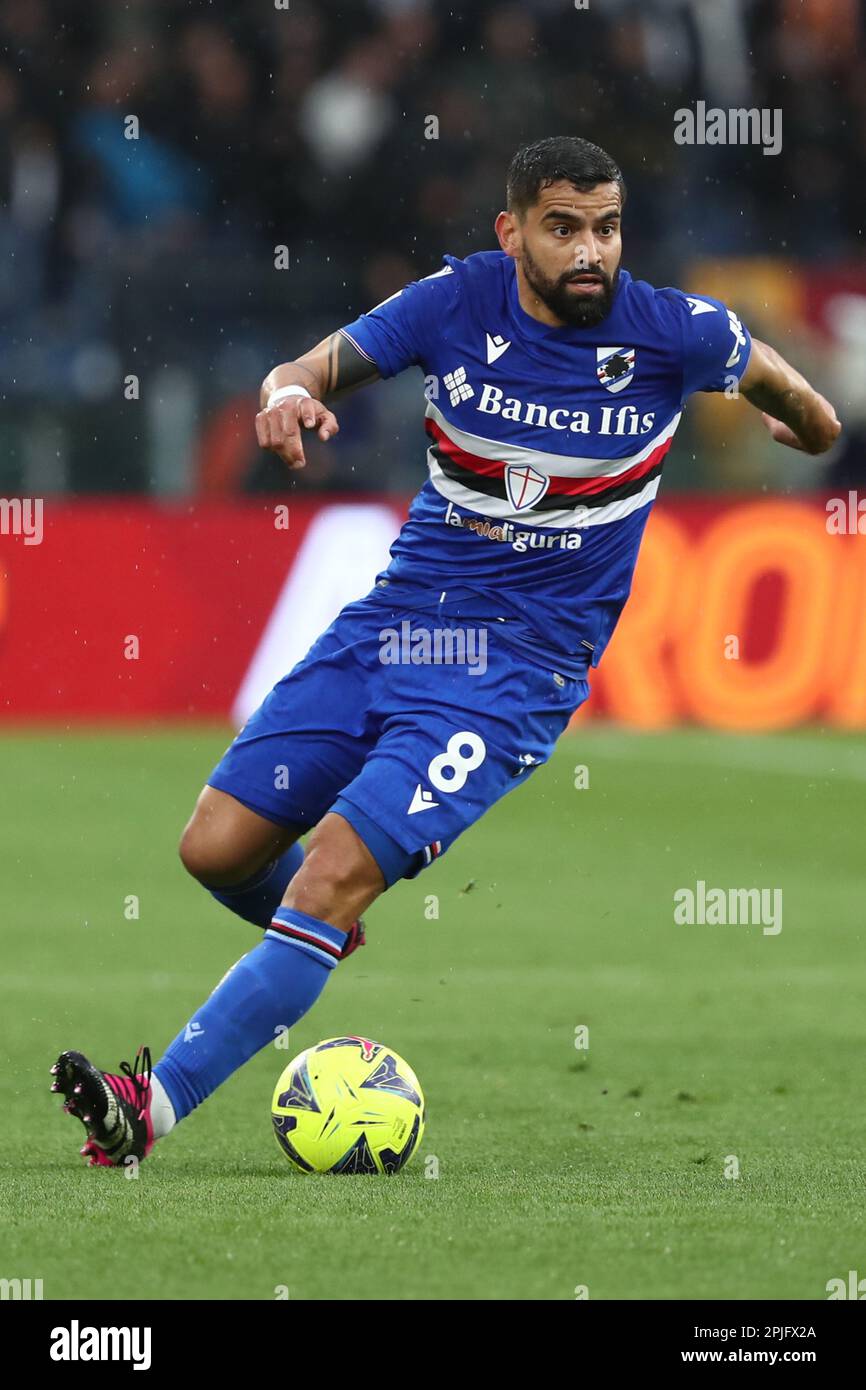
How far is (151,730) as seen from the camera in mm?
15289

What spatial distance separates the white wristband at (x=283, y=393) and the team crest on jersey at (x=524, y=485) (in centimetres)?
60

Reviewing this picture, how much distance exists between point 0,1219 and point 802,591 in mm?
11267

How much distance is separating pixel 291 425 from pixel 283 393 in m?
0.16

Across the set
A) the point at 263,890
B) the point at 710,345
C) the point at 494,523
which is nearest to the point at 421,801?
the point at 494,523

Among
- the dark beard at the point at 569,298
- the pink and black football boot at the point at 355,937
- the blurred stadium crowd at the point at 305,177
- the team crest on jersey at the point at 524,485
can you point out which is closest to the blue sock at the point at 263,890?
Result: the pink and black football boot at the point at 355,937

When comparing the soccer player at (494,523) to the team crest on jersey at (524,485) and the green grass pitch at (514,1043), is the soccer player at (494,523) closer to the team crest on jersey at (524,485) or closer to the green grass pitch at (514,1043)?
the team crest on jersey at (524,485)

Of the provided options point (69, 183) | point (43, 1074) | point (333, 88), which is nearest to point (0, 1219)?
point (43, 1074)

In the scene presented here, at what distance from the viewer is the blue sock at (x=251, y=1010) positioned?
5.01 meters

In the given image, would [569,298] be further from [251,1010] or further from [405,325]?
[251,1010]

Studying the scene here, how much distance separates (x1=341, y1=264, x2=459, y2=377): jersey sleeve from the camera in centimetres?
529

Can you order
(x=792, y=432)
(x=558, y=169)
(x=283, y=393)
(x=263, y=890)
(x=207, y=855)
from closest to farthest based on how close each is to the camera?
(x=283, y=393), (x=558, y=169), (x=207, y=855), (x=792, y=432), (x=263, y=890)

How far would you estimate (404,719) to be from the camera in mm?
5262

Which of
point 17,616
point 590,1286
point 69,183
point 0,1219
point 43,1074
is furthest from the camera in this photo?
point 69,183

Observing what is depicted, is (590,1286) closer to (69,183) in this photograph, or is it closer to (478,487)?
(478,487)
